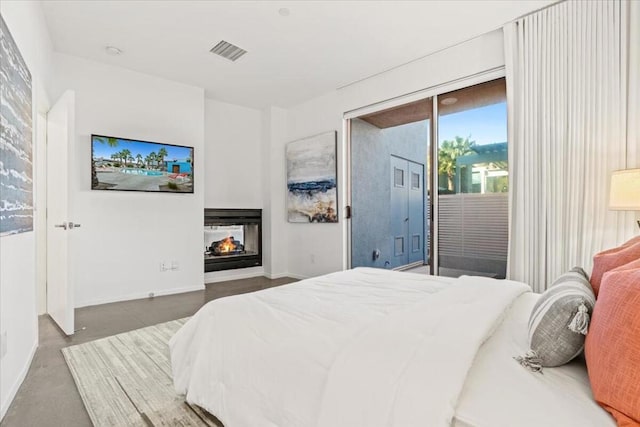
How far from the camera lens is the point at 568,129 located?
8.97 feet

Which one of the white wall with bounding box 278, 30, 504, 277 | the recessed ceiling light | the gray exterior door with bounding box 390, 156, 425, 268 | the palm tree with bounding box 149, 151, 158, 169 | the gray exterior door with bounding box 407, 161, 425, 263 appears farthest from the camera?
the gray exterior door with bounding box 390, 156, 425, 268

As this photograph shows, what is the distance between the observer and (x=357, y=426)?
0.93 m

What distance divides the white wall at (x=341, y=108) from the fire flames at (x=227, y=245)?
87cm

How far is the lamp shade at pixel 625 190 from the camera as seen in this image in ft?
6.95

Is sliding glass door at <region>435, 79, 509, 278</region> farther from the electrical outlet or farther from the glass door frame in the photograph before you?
the electrical outlet

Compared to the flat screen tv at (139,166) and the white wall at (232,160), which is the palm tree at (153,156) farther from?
the white wall at (232,160)

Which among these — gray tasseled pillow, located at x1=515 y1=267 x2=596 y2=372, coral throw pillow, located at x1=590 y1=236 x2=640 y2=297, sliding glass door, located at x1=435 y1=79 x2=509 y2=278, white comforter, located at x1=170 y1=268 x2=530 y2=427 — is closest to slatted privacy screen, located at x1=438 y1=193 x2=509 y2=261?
sliding glass door, located at x1=435 y1=79 x2=509 y2=278

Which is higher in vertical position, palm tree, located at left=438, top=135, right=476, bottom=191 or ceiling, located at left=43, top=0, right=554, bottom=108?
ceiling, located at left=43, top=0, right=554, bottom=108

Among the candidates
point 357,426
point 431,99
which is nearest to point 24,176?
point 357,426

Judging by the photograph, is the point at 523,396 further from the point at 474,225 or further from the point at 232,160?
the point at 232,160

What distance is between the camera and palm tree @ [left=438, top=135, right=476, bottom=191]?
11.7 ft

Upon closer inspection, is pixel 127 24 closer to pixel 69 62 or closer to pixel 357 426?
pixel 69 62

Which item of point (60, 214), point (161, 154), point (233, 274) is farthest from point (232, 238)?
point (60, 214)

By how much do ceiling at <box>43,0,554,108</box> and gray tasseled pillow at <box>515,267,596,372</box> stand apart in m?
2.69
